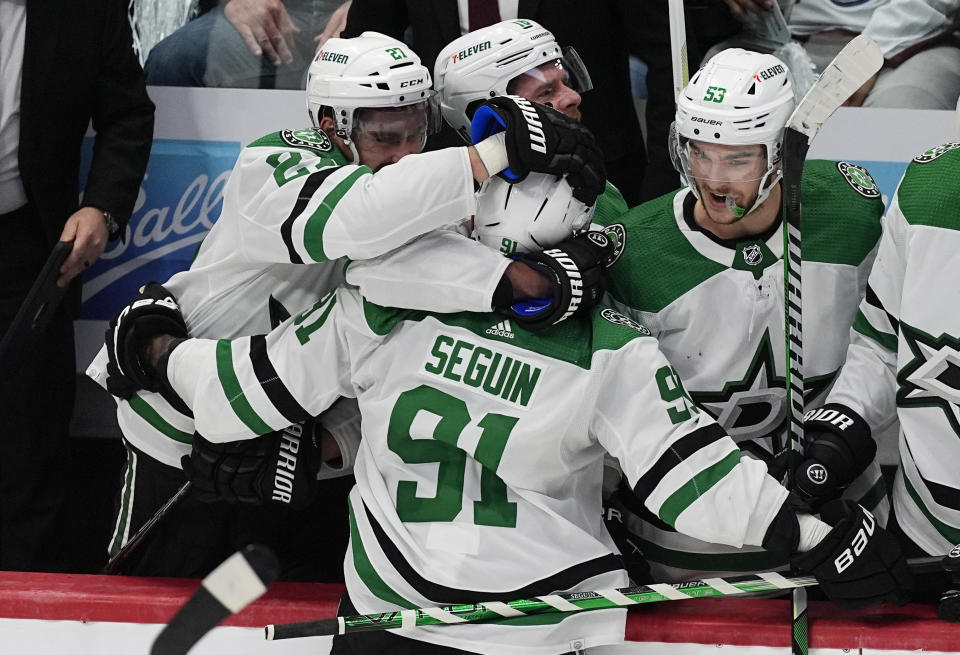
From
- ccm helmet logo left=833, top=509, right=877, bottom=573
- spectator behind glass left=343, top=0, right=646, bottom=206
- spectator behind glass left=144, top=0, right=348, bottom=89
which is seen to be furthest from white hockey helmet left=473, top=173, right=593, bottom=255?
spectator behind glass left=144, top=0, right=348, bottom=89

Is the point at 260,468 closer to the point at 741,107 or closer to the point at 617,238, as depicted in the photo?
the point at 617,238

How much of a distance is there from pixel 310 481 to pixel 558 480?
50 cm

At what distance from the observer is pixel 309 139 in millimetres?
2096

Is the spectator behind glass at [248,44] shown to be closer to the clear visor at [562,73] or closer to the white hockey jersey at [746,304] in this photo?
the clear visor at [562,73]

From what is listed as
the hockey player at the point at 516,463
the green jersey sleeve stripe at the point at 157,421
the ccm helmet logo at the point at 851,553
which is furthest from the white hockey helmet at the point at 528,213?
the green jersey sleeve stripe at the point at 157,421

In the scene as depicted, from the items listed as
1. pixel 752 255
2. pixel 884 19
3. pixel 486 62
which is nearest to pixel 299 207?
pixel 486 62

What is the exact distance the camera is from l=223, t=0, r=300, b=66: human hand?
304cm

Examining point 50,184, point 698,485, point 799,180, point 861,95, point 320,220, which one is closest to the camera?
point 698,485

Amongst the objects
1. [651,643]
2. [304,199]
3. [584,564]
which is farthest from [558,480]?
[304,199]

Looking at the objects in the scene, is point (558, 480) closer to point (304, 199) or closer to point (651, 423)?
point (651, 423)

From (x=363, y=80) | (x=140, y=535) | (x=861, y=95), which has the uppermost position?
(x=363, y=80)

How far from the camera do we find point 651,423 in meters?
1.69

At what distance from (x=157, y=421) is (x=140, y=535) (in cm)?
24

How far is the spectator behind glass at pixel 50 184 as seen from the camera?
8.79 ft
